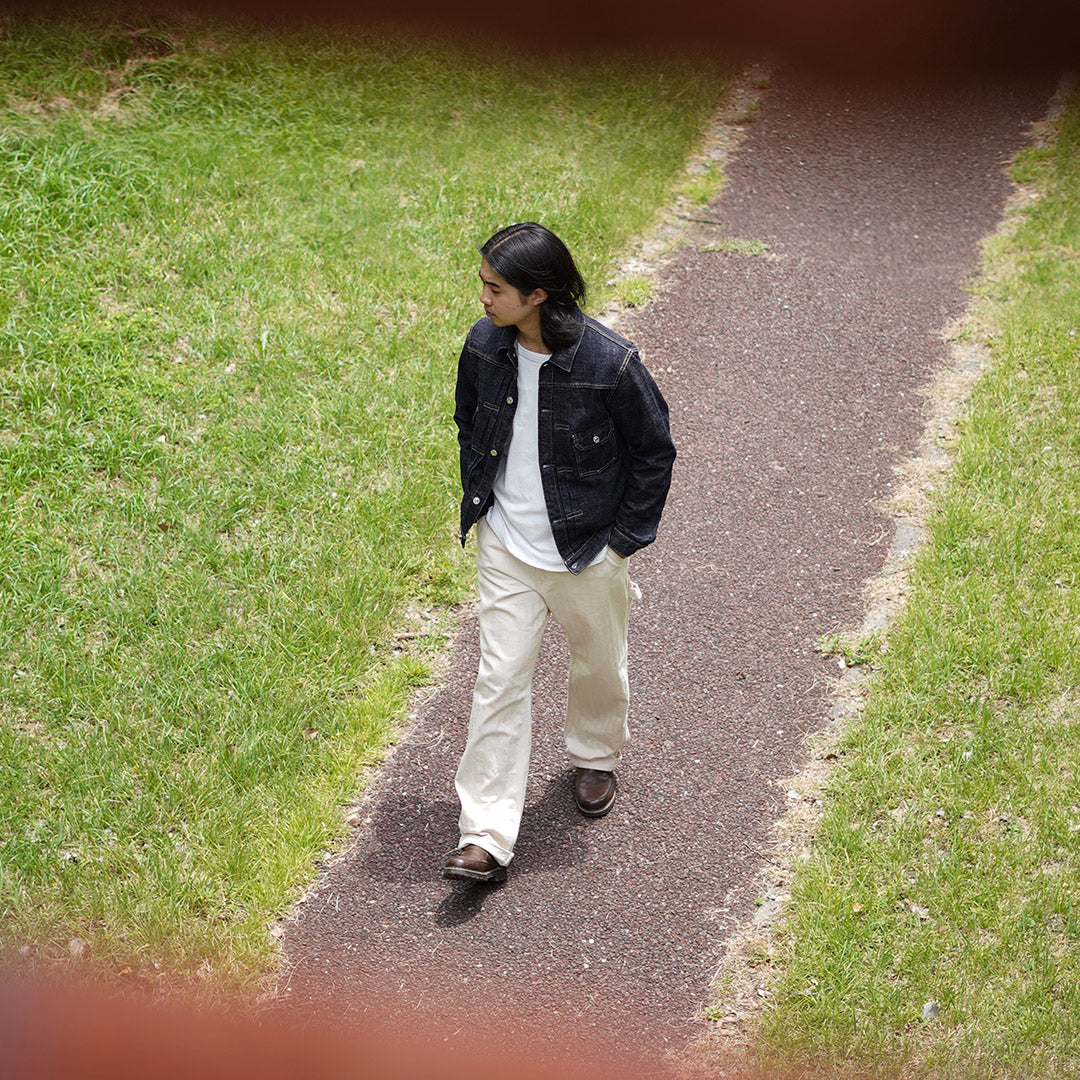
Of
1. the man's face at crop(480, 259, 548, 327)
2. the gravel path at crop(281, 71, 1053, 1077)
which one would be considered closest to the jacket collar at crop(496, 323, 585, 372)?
the man's face at crop(480, 259, 548, 327)

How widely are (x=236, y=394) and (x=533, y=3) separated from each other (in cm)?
600

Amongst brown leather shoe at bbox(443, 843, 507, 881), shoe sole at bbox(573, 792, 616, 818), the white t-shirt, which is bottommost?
shoe sole at bbox(573, 792, 616, 818)

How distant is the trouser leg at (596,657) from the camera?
393 centimetres

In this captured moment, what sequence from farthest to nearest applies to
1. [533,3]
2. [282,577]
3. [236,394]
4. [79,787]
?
[236,394] → [282,577] → [79,787] → [533,3]

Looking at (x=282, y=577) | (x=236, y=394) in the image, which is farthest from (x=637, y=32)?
(x=236, y=394)

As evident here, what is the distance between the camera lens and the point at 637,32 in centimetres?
64

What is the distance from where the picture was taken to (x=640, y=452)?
3.80 meters

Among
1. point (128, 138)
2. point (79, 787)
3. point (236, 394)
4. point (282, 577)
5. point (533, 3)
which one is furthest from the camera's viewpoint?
point (128, 138)

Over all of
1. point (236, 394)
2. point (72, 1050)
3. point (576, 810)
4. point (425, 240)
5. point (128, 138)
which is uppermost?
point (72, 1050)

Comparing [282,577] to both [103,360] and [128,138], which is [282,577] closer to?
[103,360]

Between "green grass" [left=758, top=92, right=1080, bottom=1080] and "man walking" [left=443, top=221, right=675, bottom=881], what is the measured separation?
1033 mm

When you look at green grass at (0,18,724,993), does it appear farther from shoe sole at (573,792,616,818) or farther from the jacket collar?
shoe sole at (573,792,616,818)

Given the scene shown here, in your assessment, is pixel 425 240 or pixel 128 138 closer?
pixel 128 138

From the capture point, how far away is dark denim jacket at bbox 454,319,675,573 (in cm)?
366
